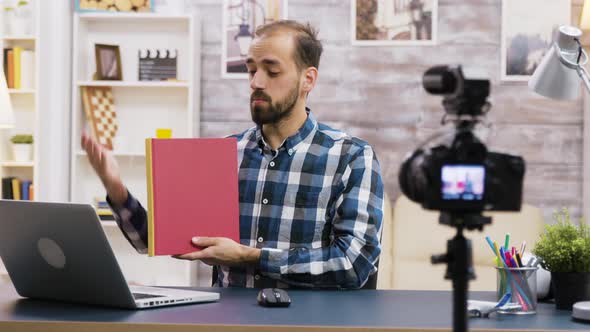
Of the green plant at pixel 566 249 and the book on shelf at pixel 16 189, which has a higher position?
the green plant at pixel 566 249

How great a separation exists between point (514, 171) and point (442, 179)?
128 millimetres

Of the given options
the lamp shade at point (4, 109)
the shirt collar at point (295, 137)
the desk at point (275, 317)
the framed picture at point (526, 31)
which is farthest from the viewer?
the framed picture at point (526, 31)

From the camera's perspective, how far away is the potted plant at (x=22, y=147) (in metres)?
4.45

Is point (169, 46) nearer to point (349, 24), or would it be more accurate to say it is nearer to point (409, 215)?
point (349, 24)

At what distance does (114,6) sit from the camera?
4500 millimetres

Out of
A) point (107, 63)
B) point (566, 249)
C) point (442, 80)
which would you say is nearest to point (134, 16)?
point (107, 63)

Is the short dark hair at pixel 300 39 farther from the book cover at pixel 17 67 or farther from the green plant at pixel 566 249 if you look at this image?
the book cover at pixel 17 67

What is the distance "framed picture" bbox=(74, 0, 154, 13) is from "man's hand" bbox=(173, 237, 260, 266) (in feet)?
8.88

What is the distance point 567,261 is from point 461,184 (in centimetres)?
82

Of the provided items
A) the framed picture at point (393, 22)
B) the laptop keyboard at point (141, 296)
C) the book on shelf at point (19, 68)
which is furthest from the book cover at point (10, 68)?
the laptop keyboard at point (141, 296)

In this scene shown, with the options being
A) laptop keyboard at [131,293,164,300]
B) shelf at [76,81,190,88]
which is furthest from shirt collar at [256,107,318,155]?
shelf at [76,81,190,88]

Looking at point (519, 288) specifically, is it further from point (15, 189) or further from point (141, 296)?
point (15, 189)

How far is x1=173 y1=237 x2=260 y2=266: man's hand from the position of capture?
1957 mm

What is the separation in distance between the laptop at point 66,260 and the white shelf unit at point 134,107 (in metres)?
2.64
